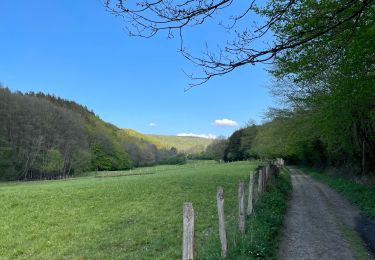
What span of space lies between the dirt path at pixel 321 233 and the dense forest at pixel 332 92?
577cm

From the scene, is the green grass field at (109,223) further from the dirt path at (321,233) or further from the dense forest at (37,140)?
the dense forest at (37,140)

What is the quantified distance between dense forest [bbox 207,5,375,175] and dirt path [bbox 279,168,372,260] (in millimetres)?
5770

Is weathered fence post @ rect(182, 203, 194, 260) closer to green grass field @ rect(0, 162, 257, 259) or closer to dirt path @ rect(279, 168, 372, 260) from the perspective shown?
green grass field @ rect(0, 162, 257, 259)

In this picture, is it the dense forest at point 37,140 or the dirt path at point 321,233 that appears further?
the dense forest at point 37,140

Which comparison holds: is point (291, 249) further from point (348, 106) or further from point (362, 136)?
point (362, 136)

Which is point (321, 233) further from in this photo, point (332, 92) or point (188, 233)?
point (332, 92)

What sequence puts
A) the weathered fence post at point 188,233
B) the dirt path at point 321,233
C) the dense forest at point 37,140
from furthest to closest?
the dense forest at point 37,140
the dirt path at point 321,233
the weathered fence post at point 188,233

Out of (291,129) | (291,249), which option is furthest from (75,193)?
(291,129)

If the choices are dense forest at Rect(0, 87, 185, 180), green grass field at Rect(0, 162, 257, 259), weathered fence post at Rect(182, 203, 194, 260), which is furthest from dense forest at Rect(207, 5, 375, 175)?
dense forest at Rect(0, 87, 185, 180)

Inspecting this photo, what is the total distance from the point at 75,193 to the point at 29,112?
Answer: 2675 inches

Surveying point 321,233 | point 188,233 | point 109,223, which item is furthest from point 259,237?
point 109,223

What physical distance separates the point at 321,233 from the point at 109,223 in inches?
447

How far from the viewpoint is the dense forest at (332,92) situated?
14.0 meters

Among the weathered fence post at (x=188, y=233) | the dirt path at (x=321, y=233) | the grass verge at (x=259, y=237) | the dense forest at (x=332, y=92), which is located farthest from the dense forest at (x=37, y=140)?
the weathered fence post at (x=188, y=233)
